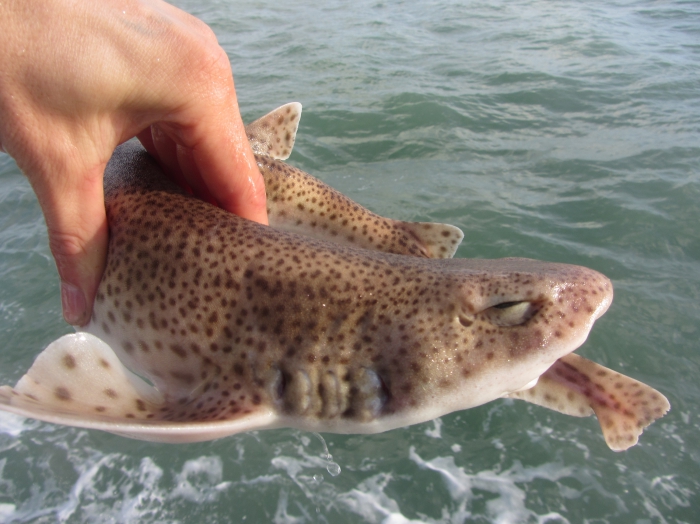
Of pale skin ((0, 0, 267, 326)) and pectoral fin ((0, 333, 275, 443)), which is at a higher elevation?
pale skin ((0, 0, 267, 326))

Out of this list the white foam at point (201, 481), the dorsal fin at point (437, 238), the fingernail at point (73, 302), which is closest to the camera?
the fingernail at point (73, 302)


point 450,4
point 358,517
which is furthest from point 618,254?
point 450,4

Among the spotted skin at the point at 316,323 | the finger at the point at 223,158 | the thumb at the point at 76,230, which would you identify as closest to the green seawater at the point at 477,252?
the spotted skin at the point at 316,323

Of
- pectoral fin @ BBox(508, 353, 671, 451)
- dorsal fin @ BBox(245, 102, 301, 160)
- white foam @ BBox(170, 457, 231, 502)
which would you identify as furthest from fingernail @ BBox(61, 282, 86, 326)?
dorsal fin @ BBox(245, 102, 301, 160)

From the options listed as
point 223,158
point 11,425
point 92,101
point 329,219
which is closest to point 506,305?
point 223,158

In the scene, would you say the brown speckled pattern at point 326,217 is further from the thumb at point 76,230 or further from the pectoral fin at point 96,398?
the pectoral fin at point 96,398

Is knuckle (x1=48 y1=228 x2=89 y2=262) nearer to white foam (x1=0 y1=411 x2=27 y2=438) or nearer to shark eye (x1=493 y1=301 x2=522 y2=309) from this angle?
shark eye (x1=493 y1=301 x2=522 y2=309)

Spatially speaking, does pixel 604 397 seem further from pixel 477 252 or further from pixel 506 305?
pixel 477 252
